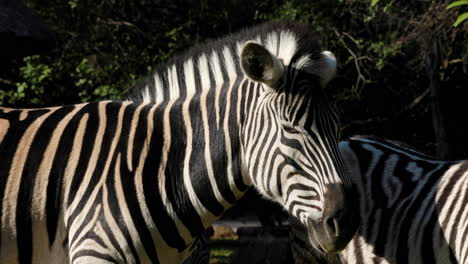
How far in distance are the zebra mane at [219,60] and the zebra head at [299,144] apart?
73mm

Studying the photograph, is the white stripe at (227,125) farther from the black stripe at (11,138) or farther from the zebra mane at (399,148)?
the zebra mane at (399,148)

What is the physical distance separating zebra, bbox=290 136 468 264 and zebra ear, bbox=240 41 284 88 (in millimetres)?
1547

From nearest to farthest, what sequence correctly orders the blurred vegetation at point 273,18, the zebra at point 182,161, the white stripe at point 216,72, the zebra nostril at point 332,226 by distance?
the zebra nostril at point 332,226, the zebra at point 182,161, the white stripe at point 216,72, the blurred vegetation at point 273,18

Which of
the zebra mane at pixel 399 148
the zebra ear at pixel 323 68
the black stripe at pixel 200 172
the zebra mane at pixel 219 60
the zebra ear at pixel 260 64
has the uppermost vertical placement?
the zebra mane at pixel 219 60

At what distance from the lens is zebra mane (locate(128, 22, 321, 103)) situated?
361 centimetres

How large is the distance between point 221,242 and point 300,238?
9.68 meters

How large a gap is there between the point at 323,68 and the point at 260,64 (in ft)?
1.39

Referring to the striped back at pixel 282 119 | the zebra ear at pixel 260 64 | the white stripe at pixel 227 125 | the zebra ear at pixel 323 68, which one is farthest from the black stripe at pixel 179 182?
the zebra ear at pixel 323 68

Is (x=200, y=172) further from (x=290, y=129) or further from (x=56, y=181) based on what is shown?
(x=56, y=181)

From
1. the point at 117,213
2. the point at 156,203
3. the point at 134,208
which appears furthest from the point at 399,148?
the point at 117,213

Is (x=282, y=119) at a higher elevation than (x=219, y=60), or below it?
below

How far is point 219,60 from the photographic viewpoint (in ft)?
12.7

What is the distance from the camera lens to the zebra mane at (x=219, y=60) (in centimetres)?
361

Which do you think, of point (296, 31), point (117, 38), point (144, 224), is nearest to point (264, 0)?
point (117, 38)
